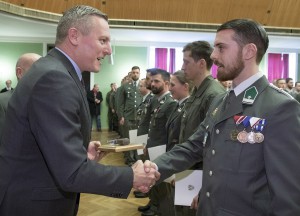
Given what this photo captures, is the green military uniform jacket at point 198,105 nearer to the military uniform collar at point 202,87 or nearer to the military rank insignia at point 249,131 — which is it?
the military uniform collar at point 202,87

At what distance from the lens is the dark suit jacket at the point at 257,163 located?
1383mm

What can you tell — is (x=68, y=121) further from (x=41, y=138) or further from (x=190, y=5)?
(x=190, y=5)

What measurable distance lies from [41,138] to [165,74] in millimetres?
3076

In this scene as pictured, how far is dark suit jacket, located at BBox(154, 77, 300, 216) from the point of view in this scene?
1383mm

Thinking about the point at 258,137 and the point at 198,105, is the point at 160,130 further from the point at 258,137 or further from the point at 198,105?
the point at 258,137

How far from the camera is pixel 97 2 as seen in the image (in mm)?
7645

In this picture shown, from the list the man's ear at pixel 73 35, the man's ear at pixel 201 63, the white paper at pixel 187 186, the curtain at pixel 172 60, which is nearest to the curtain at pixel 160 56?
the curtain at pixel 172 60

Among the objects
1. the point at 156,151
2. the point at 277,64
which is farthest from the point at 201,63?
the point at 277,64

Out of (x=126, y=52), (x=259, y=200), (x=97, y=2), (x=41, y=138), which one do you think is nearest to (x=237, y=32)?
(x=259, y=200)

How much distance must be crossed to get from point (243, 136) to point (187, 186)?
752 millimetres

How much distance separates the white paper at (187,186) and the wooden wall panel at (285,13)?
7259 millimetres

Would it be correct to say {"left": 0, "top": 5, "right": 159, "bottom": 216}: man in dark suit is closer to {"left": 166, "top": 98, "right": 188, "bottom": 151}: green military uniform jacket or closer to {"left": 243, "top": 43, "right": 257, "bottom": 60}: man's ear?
{"left": 243, "top": 43, "right": 257, "bottom": 60}: man's ear

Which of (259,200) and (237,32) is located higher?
(237,32)

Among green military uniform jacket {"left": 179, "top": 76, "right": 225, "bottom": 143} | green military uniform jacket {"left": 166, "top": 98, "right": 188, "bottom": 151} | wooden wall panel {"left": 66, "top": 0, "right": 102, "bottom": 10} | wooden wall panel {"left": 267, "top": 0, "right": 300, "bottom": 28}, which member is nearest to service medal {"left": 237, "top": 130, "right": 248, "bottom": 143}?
green military uniform jacket {"left": 179, "top": 76, "right": 225, "bottom": 143}
